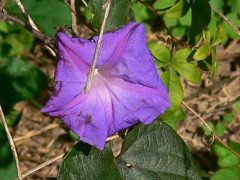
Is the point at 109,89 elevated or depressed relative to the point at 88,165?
elevated

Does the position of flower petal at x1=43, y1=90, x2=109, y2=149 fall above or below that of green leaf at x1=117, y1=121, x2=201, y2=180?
above

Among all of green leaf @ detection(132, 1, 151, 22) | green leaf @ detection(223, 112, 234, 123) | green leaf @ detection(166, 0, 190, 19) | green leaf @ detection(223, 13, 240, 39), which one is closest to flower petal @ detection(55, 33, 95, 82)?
green leaf @ detection(166, 0, 190, 19)

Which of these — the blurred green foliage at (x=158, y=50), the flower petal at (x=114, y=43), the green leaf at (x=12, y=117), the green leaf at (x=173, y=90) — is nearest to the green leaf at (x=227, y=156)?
the blurred green foliage at (x=158, y=50)

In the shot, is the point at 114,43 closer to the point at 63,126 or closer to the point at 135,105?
the point at 135,105

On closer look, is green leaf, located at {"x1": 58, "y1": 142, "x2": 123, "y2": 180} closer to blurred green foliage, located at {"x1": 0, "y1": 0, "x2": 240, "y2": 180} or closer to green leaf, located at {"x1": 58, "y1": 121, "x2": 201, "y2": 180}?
green leaf, located at {"x1": 58, "y1": 121, "x2": 201, "y2": 180}

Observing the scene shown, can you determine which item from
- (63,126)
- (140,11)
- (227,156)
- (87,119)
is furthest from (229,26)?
(87,119)

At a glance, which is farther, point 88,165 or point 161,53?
point 161,53
